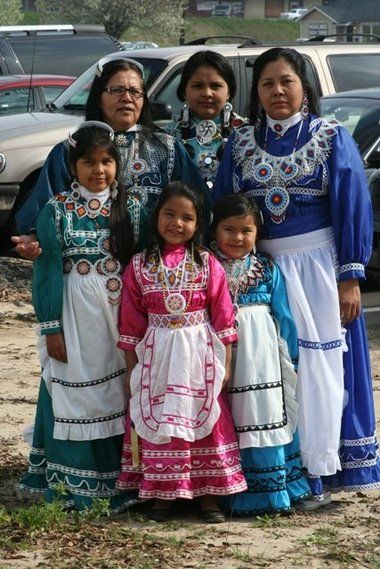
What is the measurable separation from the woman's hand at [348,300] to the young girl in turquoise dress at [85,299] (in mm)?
879

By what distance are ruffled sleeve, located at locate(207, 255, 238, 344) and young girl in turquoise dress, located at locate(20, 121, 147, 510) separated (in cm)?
37

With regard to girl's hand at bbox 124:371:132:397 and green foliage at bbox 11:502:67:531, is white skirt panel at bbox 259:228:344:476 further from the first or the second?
green foliage at bbox 11:502:67:531

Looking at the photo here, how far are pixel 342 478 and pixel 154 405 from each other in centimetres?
96

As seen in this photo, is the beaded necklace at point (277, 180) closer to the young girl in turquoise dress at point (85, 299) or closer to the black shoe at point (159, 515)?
the young girl in turquoise dress at point (85, 299)

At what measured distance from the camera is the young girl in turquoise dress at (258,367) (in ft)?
17.6

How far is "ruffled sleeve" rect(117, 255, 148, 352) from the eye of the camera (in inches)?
209

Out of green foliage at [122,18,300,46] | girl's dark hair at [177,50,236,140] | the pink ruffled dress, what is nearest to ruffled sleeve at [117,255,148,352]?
the pink ruffled dress

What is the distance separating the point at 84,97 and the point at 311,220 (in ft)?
22.9

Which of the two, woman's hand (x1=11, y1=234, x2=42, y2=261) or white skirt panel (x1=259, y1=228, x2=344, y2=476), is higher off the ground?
woman's hand (x1=11, y1=234, x2=42, y2=261)

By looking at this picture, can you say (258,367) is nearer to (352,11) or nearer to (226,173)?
(226,173)

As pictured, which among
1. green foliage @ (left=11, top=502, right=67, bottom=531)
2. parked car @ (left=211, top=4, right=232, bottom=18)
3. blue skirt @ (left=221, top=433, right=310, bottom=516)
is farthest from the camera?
parked car @ (left=211, top=4, right=232, bottom=18)

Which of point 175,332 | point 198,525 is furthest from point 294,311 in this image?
point 198,525

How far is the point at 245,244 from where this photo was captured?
5.41 meters

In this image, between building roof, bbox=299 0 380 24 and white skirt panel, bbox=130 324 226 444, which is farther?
building roof, bbox=299 0 380 24
